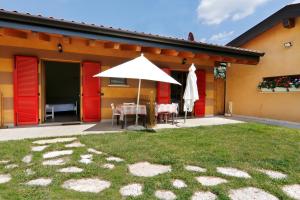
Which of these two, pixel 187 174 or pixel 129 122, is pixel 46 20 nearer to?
pixel 129 122

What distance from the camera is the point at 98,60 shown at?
319 inches

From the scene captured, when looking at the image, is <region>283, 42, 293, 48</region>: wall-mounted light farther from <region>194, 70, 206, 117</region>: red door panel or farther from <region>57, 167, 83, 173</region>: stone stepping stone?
<region>57, 167, 83, 173</region>: stone stepping stone

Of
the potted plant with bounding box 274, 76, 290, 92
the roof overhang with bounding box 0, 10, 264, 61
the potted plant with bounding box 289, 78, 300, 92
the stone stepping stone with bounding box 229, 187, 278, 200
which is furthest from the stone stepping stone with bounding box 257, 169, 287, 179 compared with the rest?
the potted plant with bounding box 274, 76, 290, 92

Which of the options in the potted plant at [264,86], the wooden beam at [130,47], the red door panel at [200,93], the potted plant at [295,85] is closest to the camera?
the wooden beam at [130,47]

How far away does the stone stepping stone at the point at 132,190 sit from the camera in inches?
104

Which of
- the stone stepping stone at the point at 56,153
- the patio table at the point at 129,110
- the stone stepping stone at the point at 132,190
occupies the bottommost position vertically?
the stone stepping stone at the point at 132,190

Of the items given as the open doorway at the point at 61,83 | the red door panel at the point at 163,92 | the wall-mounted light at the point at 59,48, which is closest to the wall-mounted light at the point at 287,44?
the red door panel at the point at 163,92

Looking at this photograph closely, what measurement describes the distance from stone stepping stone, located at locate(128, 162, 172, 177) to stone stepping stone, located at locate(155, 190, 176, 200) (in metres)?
0.55

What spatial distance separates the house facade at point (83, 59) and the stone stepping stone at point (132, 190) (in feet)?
14.0

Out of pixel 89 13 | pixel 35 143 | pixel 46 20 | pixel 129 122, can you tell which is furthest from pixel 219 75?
pixel 89 13

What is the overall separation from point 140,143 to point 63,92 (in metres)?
9.40

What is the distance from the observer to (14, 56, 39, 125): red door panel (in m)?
6.90

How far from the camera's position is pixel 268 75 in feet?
31.4

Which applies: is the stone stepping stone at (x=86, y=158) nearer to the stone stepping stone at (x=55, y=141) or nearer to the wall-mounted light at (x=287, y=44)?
the stone stepping stone at (x=55, y=141)
